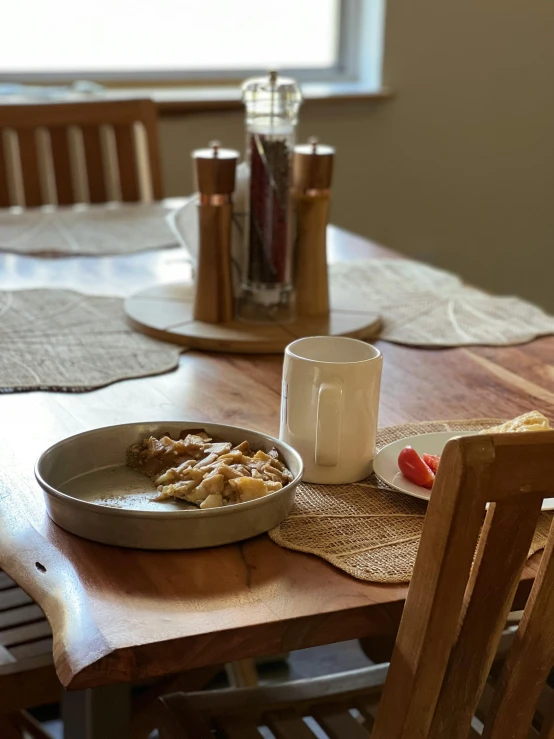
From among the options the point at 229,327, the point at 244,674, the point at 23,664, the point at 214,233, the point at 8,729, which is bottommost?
the point at 244,674

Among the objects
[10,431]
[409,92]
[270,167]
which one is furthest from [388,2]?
[10,431]

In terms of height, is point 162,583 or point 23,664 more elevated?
point 162,583

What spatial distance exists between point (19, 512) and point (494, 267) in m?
2.67

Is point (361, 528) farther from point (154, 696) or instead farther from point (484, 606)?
point (154, 696)

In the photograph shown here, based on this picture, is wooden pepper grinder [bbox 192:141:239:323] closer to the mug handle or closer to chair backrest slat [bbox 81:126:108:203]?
the mug handle

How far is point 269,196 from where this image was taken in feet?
4.21

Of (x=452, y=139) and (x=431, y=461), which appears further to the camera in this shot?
(x=452, y=139)

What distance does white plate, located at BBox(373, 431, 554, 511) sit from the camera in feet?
2.80

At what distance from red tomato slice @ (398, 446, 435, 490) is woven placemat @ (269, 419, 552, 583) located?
2 centimetres

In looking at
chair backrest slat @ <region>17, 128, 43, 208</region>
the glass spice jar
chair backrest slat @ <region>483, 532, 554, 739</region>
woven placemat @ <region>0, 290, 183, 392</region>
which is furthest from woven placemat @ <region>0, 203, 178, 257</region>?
chair backrest slat @ <region>483, 532, 554, 739</region>

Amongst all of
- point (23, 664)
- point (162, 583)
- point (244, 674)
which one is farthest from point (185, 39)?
point (162, 583)

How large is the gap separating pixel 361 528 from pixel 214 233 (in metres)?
0.61

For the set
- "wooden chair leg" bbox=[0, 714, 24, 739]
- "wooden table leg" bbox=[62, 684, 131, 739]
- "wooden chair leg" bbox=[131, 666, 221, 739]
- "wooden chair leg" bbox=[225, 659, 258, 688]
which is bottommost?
"wooden chair leg" bbox=[225, 659, 258, 688]

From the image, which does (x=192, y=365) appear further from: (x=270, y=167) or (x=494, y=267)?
(x=494, y=267)
